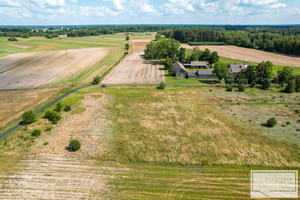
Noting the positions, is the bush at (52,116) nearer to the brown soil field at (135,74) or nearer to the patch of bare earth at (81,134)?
the patch of bare earth at (81,134)

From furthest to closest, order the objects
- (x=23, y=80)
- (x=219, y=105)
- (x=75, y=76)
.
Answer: (x=75, y=76) → (x=23, y=80) → (x=219, y=105)

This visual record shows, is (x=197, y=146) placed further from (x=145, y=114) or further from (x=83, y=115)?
(x=83, y=115)

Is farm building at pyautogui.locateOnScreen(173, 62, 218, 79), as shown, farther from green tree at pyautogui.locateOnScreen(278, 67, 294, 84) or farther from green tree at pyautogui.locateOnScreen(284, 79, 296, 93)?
green tree at pyautogui.locateOnScreen(284, 79, 296, 93)

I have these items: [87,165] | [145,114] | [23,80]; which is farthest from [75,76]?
[87,165]

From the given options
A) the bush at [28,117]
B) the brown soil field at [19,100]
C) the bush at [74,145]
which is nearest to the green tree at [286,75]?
the bush at [74,145]

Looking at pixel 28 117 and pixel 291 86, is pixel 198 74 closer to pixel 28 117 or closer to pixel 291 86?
pixel 291 86

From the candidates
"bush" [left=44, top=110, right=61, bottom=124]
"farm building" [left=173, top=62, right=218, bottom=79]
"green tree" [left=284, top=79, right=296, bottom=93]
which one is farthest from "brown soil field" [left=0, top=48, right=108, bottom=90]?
"green tree" [left=284, top=79, right=296, bottom=93]
